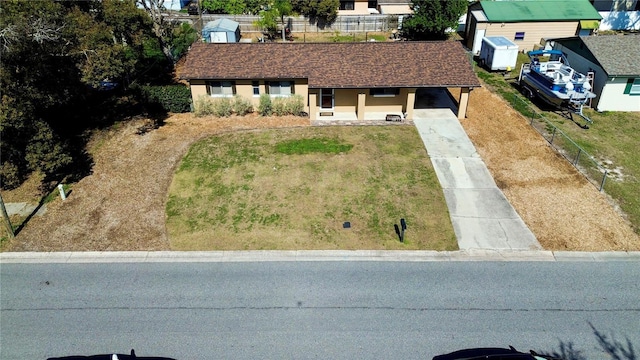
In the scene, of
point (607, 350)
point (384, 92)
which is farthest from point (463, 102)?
point (607, 350)

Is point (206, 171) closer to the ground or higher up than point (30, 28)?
closer to the ground

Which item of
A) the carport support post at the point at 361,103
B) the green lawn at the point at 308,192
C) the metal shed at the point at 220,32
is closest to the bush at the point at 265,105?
the green lawn at the point at 308,192

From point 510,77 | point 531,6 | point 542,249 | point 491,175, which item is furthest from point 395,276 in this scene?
point 531,6

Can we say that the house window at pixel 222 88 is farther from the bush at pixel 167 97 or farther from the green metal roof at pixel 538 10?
the green metal roof at pixel 538 10

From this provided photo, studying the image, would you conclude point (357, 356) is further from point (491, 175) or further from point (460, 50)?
point (460, 50)

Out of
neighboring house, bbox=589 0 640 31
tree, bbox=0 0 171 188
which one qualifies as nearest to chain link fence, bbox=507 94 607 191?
neighboring house, bbox=589 0 640 31

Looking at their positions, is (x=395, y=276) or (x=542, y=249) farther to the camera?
(x=542, y=249)

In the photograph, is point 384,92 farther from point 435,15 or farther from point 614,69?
point 614,69
